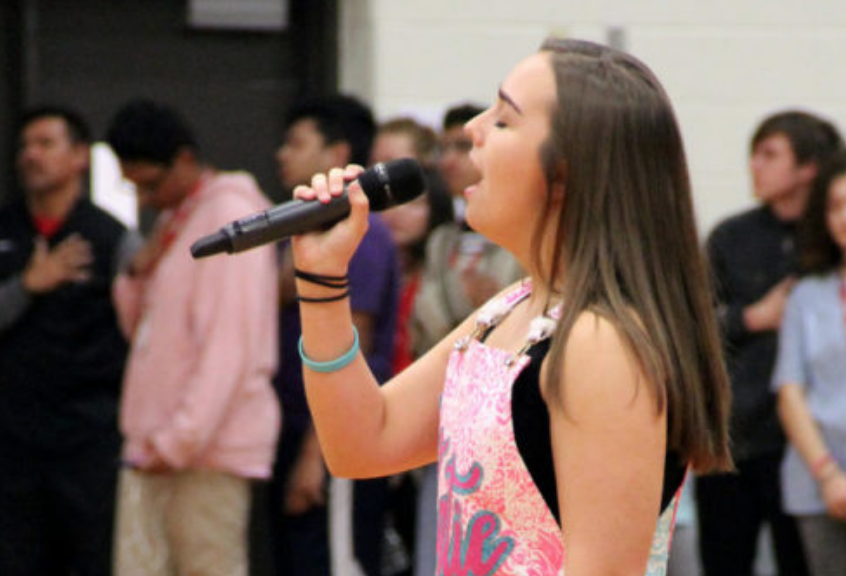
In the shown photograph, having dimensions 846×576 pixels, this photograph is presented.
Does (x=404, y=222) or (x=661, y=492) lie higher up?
(x=661, y=492)

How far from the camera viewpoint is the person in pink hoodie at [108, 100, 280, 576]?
17.3 feet

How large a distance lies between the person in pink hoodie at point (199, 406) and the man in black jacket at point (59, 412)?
16.0 inches

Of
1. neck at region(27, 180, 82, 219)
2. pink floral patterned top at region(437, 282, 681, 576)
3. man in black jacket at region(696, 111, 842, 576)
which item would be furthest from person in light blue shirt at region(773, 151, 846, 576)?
pink floral patterned top at region(437, 282, 681, 576)

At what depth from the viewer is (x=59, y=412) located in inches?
232

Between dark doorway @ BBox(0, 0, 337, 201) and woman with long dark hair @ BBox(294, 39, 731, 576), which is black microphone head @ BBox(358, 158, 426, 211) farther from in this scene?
dark doorway @ BBox(0, 0, 337, 201)

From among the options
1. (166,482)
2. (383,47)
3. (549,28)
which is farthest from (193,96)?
(166,482)

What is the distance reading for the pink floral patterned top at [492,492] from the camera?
2.21m

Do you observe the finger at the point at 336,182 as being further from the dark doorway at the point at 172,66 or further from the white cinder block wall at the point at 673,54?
the dark doorway at the point at 172,66

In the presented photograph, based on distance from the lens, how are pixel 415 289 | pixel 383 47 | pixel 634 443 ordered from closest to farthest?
1. pixel 634 443
2. pixel 415 289
3. pixel 383 47

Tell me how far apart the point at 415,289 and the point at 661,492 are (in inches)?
142

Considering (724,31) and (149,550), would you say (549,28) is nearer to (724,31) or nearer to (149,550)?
(724,31)

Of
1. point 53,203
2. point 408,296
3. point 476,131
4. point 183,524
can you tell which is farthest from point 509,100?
point 53,203

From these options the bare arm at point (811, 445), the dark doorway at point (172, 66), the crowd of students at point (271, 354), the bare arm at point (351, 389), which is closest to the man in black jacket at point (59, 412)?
the crowd of students at point (271, 354)

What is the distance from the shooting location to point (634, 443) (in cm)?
211
